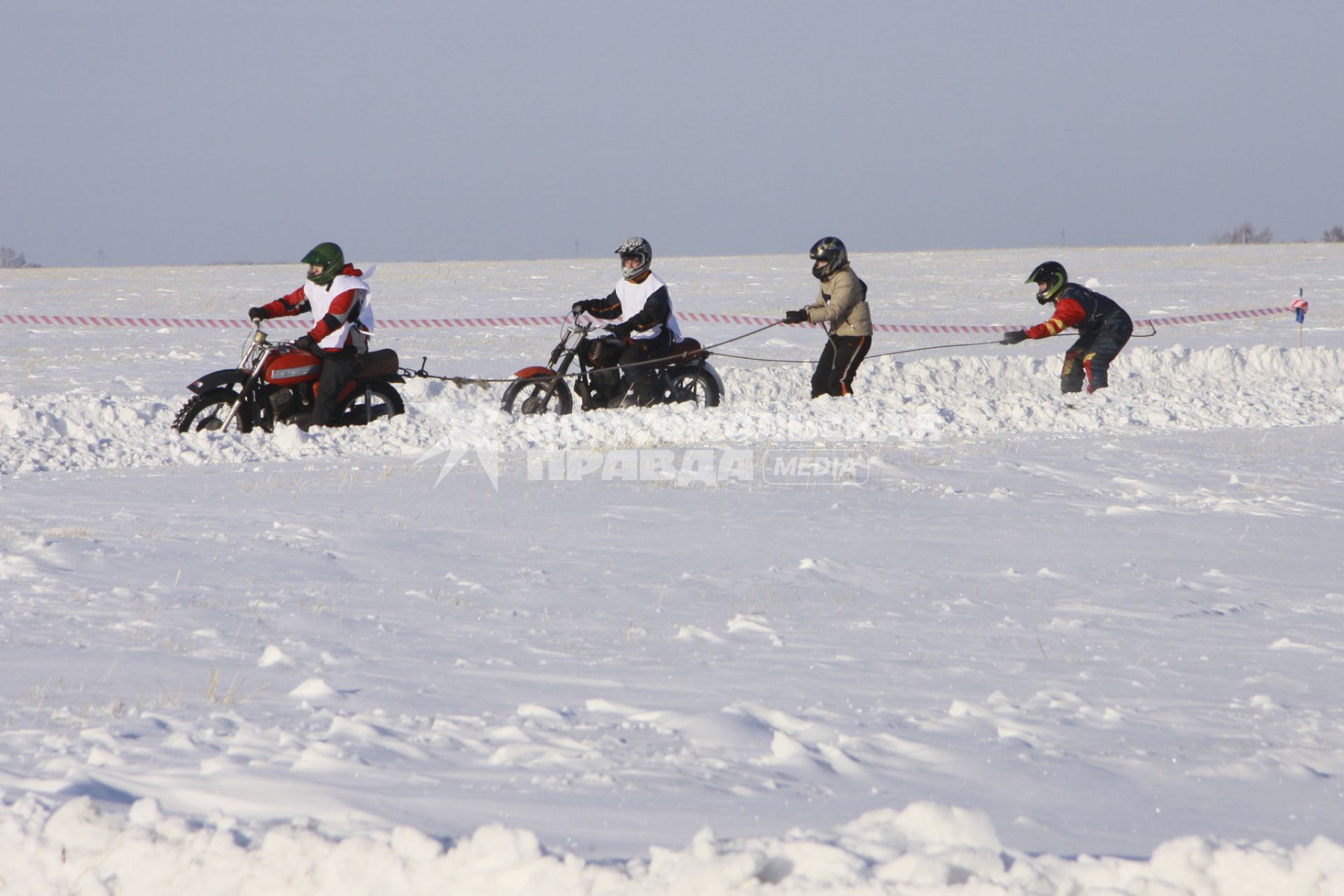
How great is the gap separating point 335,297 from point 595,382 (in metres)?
2.61

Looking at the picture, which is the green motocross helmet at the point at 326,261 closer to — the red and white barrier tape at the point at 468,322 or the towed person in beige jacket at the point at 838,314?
the towed person in beige jacket at the point at 838,314

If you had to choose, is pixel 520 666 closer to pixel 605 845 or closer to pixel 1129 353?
pixel 605 845

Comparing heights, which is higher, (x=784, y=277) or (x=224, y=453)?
(x=784, y=277)

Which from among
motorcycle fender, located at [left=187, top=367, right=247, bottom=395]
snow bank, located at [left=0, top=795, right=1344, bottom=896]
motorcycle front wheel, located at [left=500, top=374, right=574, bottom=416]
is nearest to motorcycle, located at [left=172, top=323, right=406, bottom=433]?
motorcycle fender, located at [left=187, top=367, right=247, bottom=395]

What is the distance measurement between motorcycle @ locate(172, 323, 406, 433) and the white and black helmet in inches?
96.2

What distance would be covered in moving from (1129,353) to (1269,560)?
12.6 metres

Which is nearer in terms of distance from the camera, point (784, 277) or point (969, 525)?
point (969, 525)

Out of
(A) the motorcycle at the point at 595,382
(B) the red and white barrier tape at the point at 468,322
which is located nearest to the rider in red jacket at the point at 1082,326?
(A) the motorcycle at the point at 595,382

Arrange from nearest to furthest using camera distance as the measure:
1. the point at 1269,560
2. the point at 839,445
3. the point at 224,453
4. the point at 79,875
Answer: the point at 79,875
the point at 1269,560
the point at 224,453
the point at 839,445

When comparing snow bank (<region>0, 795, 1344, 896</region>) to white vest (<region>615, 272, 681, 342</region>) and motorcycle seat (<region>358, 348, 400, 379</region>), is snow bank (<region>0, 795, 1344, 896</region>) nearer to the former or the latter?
motorcycle seat (<region>358, 348, 400, 379</region>)

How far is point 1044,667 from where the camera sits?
474 cm

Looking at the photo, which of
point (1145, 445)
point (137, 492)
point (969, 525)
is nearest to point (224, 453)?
point (137, 492)

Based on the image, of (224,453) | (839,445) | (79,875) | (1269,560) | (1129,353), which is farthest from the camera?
(1129,353)

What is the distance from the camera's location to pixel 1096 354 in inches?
538
